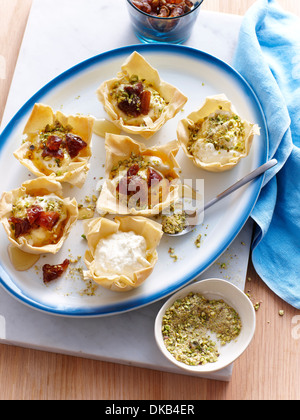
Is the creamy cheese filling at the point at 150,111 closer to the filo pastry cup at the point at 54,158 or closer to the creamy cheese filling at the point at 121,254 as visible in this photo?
the filo pastry cup at the point at 54,158

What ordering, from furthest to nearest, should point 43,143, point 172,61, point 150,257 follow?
point 172,61, point 43,143, point 150,257

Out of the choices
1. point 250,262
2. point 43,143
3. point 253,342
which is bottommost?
point 253,342

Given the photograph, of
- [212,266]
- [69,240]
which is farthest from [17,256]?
[212,266]

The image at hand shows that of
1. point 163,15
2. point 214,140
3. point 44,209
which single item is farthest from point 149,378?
point 163,15

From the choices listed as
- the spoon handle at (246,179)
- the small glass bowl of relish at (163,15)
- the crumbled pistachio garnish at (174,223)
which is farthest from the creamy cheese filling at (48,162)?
the small glass bowl of relish at (163,15)

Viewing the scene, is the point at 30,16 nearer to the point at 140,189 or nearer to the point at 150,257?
the point at 140,189

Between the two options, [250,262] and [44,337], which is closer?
[44,337]
